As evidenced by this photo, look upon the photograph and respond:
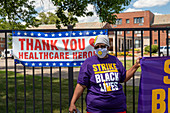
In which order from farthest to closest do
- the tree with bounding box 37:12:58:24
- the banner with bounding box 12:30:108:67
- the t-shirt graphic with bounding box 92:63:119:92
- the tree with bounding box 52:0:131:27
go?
the tree with bounding box 37:12:58:24 → the tree with bounding box 52:0:131:27 → the banner with bounding box 12:30:108:67 → the t-shirt graphic with bounding box 92:63:119:92

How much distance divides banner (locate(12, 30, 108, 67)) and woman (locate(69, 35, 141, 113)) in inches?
38.3

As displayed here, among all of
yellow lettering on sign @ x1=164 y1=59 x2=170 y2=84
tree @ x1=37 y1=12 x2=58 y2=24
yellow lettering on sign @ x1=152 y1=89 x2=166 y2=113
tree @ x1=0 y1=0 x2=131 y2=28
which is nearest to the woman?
yellow lettering on sign @ x1=152 y1=89 x2=166 y2=113

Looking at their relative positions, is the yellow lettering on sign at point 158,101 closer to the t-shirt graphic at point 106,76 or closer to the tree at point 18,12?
the t-shirt graphic at point 106,76

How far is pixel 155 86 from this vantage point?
3188 millimetres

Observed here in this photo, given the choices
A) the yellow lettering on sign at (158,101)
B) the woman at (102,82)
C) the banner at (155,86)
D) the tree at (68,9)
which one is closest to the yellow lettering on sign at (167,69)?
the banner at (155,86)

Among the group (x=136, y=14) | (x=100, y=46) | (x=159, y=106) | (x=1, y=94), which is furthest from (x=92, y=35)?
(x=136, y=14)

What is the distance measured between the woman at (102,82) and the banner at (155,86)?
0.60 m

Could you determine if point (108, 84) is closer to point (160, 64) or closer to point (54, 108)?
point (160, 64)

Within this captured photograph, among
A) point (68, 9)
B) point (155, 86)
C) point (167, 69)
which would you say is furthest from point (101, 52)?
point (68, 9)

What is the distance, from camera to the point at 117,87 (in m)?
2.65

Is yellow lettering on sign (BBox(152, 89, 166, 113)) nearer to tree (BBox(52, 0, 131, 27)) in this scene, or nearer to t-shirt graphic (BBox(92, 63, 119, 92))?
t-shirt graphic (BBox(92, 63, 119, 92))

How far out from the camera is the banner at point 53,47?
3.66 meters

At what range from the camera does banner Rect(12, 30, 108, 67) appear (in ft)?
12.0

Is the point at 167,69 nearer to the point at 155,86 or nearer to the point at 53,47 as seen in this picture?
the point at 155,86
